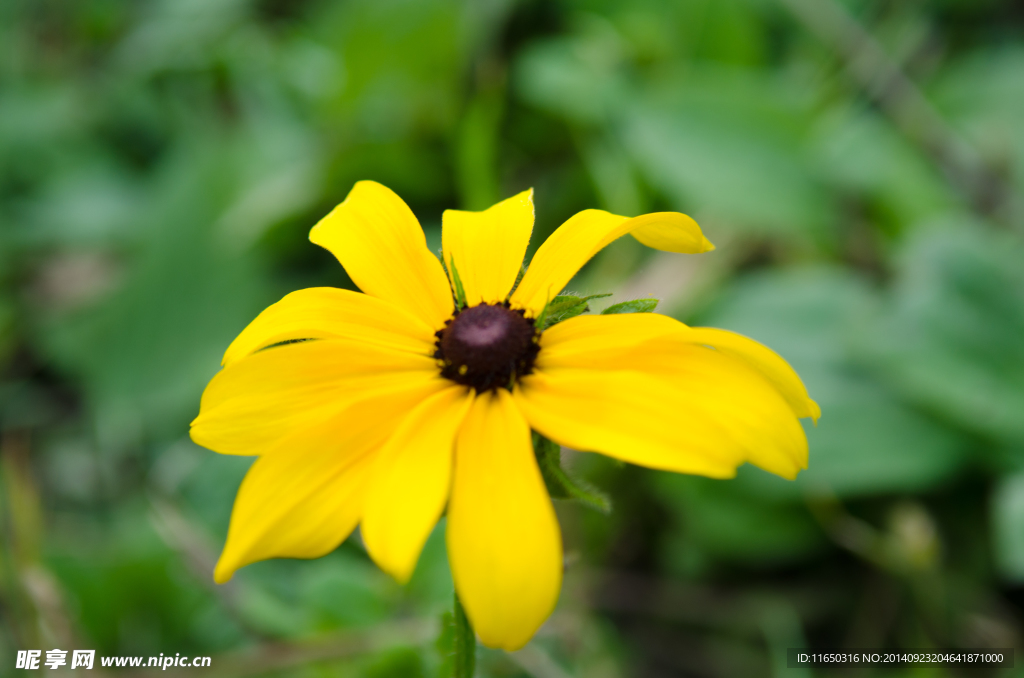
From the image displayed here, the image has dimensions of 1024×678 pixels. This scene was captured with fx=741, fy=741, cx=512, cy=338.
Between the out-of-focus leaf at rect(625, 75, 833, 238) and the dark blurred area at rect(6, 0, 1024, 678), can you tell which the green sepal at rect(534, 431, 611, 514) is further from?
the out-of-focus leaf at rect(625, 75, 833, 238)

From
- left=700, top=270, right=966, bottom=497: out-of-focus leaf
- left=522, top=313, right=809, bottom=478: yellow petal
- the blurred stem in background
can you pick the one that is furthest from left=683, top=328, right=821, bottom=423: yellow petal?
the blurred stem in background

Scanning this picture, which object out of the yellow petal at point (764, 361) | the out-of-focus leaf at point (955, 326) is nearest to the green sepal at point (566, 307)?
the yellow petal at point (764, 361)

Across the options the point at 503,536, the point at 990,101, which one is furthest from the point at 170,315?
the point at 990,101

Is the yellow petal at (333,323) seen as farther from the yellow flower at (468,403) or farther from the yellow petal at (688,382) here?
the yellow petal at (688,382)

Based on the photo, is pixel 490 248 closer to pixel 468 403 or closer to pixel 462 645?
pixel 468 403

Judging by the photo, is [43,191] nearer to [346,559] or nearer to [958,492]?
[346,559]

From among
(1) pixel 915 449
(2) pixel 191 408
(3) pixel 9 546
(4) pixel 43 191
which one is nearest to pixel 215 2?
(4) pixel 43 191
